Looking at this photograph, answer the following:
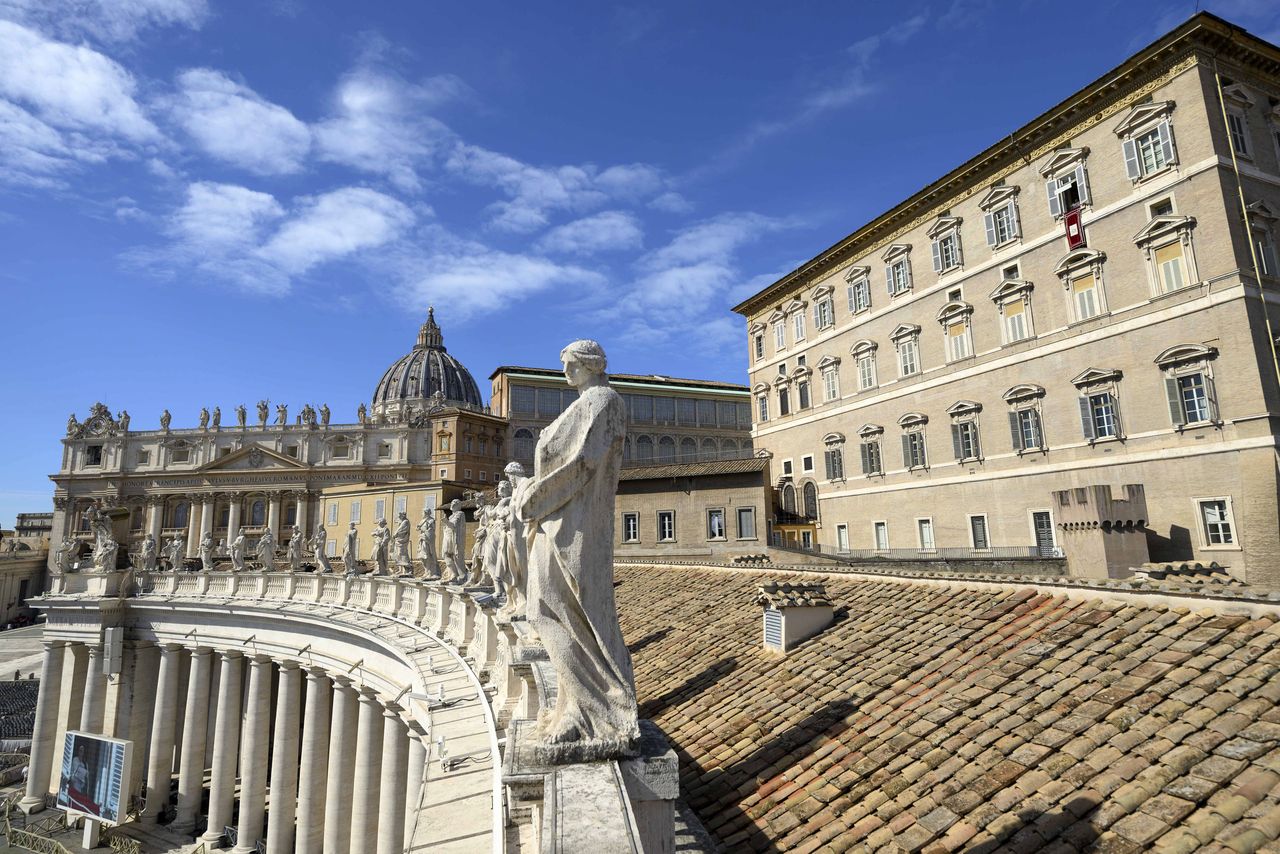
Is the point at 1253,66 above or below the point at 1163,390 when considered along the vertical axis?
above

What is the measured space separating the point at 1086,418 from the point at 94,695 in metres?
42.3

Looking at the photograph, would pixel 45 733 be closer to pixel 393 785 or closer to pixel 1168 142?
pixel 393 785

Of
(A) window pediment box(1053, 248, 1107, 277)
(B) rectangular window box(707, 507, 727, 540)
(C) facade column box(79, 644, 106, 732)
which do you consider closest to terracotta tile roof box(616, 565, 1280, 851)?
(A) window pediment box(1053, 248, 1107, 277)

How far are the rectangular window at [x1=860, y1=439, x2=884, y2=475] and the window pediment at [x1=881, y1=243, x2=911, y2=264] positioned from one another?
9.21 m

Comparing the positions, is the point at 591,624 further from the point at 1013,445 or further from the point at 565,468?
the point at 1013,445

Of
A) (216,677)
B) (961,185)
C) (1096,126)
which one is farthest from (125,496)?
(1096,126)

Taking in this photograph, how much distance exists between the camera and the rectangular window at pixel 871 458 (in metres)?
34.7

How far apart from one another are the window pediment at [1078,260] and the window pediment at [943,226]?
5.85 meters

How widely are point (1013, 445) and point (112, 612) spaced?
39259 millimetres

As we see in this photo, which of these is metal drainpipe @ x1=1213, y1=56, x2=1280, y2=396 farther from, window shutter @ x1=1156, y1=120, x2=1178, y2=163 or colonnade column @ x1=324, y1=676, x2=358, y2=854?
colonnade column @ x1=324, y1=676, x2=358, y2=854

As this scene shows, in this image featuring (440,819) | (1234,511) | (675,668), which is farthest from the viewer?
(1234,511)

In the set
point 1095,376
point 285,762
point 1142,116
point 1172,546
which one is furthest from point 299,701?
point 1142,116

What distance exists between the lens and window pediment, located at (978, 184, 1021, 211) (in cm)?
2917

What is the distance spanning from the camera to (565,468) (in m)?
4.21
